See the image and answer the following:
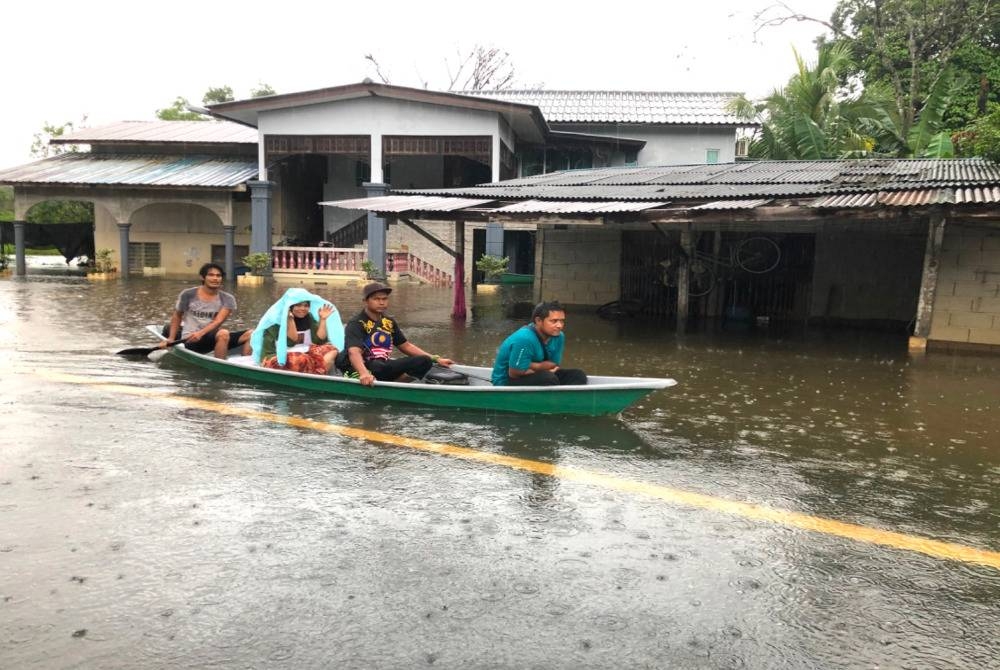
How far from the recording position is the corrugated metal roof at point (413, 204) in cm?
1450

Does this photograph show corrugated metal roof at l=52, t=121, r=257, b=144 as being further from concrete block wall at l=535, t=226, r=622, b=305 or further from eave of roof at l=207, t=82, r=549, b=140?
concrete block wall at l=535, t=226, r=622, b=305

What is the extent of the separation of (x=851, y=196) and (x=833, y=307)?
4467 mm

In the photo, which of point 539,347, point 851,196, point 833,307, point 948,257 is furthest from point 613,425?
point 833,307

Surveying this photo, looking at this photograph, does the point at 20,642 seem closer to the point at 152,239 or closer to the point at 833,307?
the point at 833,307

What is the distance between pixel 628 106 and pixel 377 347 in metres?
24.1

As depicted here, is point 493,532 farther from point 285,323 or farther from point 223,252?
point 223,252

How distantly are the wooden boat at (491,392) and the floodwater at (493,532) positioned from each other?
161mm

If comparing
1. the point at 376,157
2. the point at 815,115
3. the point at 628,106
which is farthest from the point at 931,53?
the point at 376,157

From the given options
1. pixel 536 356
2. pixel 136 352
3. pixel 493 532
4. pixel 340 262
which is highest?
pixel 340 262

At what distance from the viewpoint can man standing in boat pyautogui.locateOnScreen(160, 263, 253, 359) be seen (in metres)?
9.77

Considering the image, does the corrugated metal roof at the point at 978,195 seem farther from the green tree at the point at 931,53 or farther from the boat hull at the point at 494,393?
the green tree at the point at 931,53

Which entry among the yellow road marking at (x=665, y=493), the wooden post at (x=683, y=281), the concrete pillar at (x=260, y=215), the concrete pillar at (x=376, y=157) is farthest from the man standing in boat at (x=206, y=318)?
the concrete pillar at (x=260, y=215)

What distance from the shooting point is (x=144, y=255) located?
29016mm

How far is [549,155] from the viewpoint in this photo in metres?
28.1
